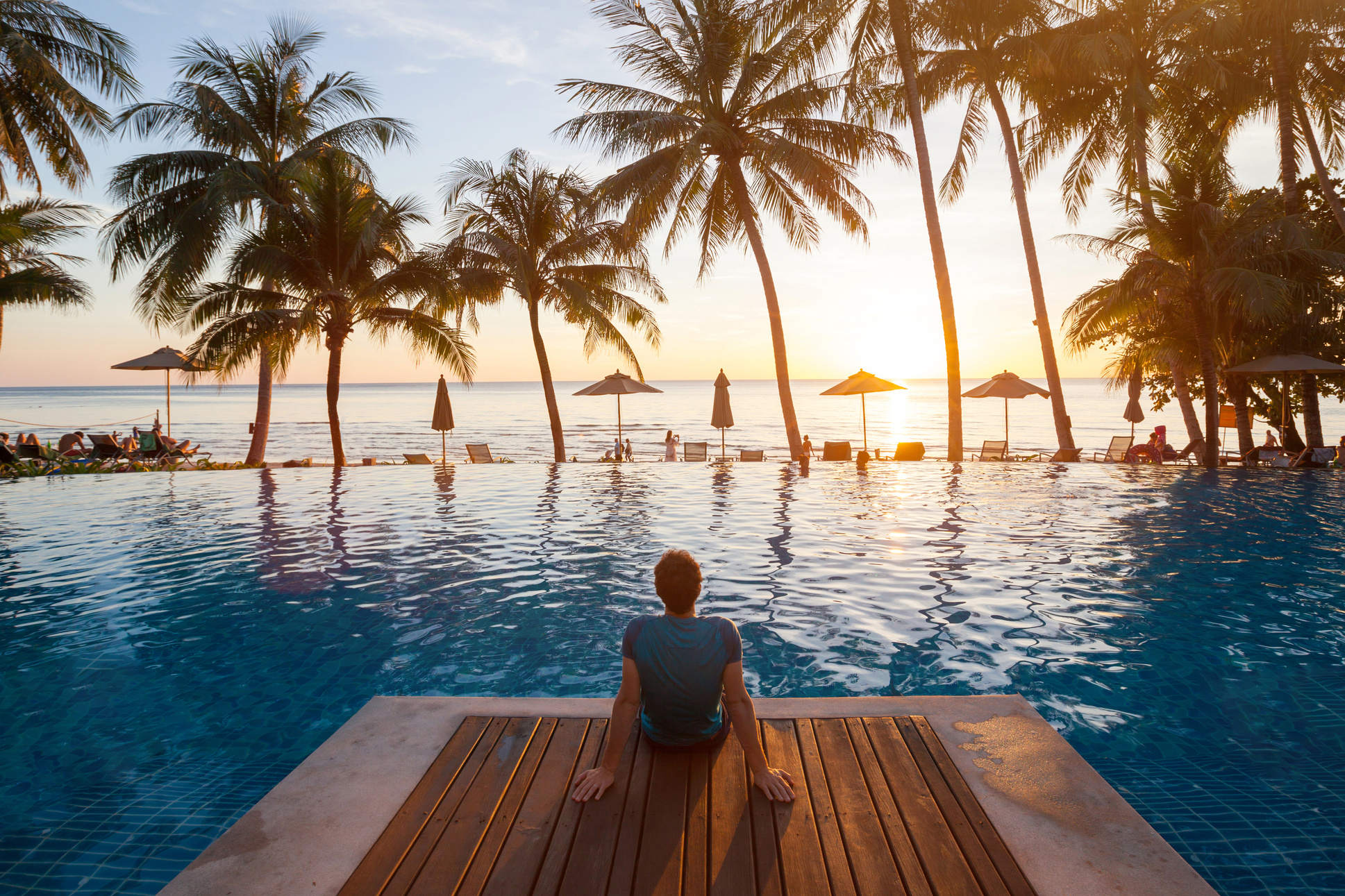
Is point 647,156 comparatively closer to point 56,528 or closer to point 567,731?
point 56,528

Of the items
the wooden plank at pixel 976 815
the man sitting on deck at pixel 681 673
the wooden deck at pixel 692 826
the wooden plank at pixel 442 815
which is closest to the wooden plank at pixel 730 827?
the wooden deck at pixel 692 826

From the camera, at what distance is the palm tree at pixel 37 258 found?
702 inches

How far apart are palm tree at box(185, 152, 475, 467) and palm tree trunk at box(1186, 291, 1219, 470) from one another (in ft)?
64.5

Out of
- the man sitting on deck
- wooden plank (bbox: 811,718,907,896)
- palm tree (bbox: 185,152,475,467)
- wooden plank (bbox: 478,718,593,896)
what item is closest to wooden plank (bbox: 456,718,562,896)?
wooden plank (bbox: 478,718,593,896)

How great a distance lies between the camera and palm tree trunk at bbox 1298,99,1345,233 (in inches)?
798

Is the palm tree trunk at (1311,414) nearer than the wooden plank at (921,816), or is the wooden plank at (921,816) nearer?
the wooden plank at (921,816)

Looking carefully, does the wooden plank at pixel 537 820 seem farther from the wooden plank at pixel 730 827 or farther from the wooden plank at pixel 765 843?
the wooden plank at pixel 765 843

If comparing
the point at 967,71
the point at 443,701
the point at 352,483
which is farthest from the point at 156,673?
the point at 967,71

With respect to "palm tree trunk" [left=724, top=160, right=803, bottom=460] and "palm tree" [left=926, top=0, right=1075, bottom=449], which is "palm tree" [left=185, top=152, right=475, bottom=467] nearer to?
"palm tree trunk" [left=724, top=160, right=803, bottom=460]

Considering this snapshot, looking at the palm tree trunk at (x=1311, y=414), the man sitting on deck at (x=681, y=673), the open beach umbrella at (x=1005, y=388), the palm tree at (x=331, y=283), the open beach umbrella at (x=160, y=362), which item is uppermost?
the palm tree at (x=331, y=283)

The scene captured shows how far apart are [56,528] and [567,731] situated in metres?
12.1

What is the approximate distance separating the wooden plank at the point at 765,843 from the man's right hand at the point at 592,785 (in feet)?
2.13

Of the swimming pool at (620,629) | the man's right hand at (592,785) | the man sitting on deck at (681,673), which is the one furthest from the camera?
the swimming pool at (620,629)

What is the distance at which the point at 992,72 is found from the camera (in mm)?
21391
